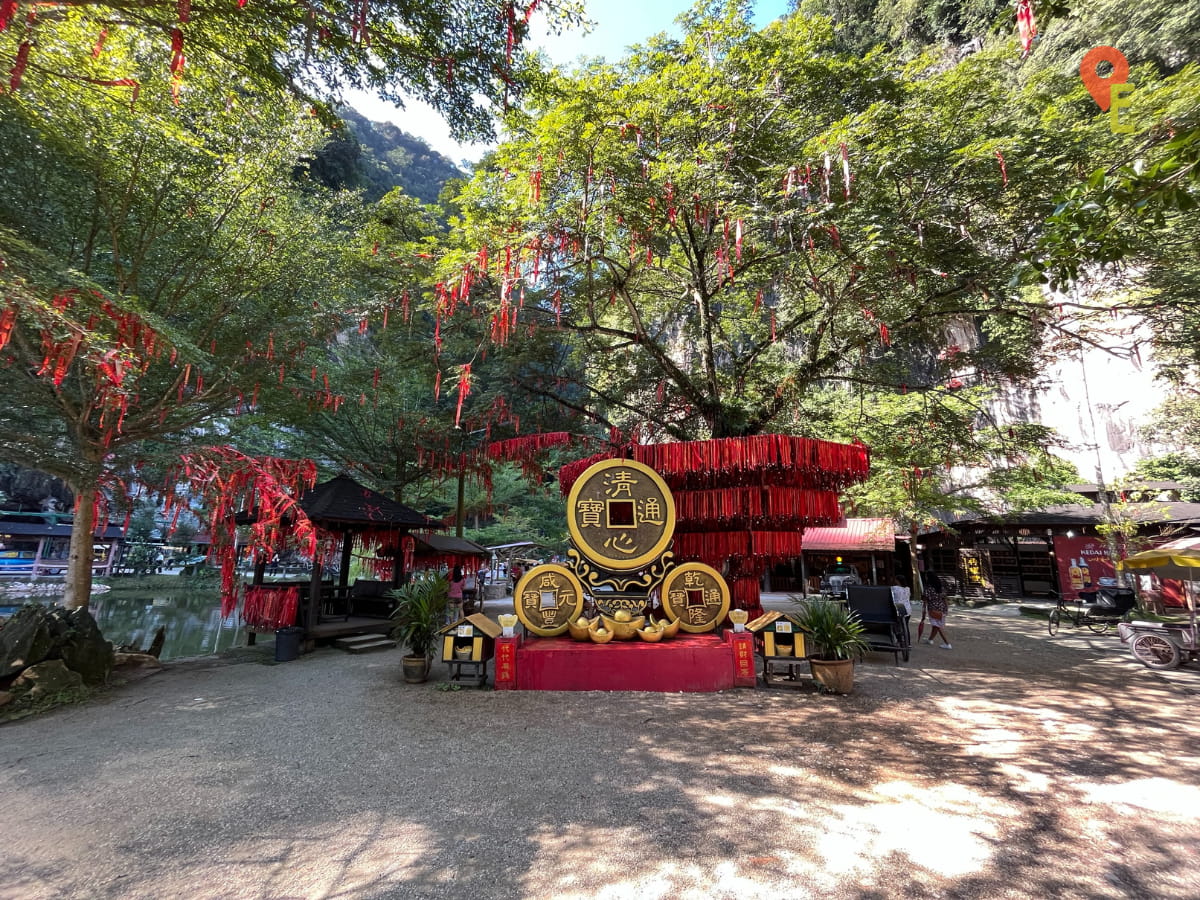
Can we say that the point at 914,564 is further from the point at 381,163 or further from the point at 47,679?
the point at 381,163

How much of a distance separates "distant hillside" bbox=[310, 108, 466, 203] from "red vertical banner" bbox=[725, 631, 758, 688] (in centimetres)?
3803

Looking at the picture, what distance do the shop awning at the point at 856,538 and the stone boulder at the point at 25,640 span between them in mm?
21021

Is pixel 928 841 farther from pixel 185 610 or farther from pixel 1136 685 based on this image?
pixel 185 610

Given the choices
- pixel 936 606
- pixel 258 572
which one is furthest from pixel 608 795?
pixel 258 572

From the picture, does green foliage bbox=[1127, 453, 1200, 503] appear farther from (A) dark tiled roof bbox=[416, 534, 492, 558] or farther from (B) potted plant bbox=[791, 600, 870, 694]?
(A) dark tiled roof bbox=[416, 534, 492, 558]

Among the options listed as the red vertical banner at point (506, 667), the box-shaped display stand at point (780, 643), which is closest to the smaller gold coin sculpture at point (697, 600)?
the box-shaped display stand at point (780, 643)

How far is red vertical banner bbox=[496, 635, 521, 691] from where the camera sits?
7.07 meters

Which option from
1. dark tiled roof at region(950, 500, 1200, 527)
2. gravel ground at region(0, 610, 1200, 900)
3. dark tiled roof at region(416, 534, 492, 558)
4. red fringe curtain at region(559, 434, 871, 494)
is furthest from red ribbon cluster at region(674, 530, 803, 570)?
dark tiled roof at region(950, 500, 1200, 527)

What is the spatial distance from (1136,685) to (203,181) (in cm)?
1630

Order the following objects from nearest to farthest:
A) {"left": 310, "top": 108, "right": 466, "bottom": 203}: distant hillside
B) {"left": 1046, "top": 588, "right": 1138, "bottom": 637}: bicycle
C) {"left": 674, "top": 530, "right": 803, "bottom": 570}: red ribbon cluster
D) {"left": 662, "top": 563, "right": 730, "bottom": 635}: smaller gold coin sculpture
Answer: {"left": 662, "top": 563, "right": 730, "bottom": 635}: smaller gold coin sculpture, {"left": 674, "top": 530, "right": 803, "bottom": 570}: red ribbon cluster, {"left": 1046, "top": 588, "right": 1138, "bottom": 637}: bicycle, {"left": 310, "top": 108, "right": 466, "bottom": 203}: distant hillside

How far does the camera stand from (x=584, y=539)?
26.6 ft

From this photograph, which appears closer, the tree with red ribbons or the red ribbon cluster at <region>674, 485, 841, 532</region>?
the tree with red ribbons

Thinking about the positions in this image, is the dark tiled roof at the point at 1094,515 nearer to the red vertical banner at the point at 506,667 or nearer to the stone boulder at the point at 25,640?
the red vertical banner at the point at 506,667

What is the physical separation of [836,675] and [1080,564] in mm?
19188
